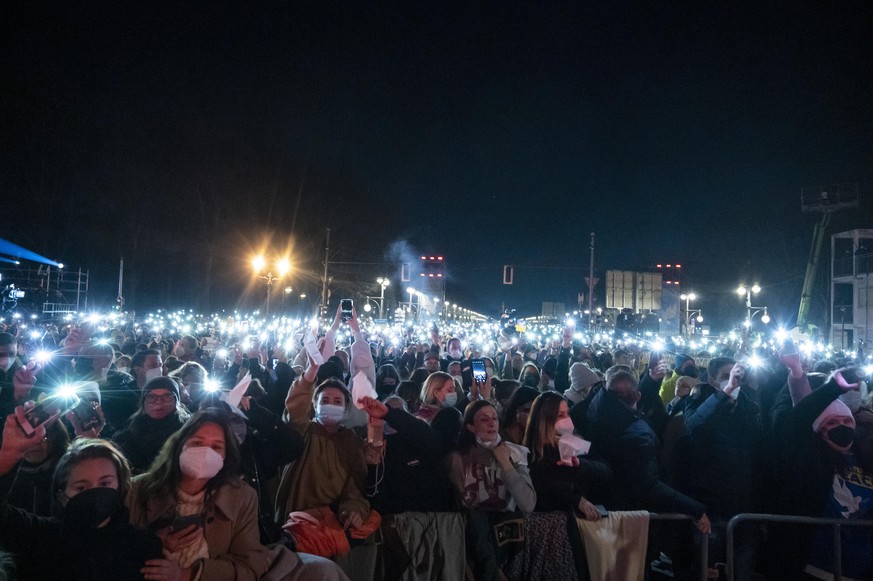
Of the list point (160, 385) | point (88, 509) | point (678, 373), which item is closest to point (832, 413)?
point (678, 373)

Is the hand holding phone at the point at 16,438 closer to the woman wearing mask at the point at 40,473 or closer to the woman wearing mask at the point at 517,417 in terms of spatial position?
the woman wearing mask at the point at 40,473

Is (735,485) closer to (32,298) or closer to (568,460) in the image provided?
(568,460)

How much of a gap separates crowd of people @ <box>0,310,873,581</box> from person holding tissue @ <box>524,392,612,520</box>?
0.01m

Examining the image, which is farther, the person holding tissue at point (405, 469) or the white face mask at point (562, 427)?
the white face mask at point (562, 427)

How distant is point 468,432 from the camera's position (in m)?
4.70

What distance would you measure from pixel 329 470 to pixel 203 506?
3.59 feet

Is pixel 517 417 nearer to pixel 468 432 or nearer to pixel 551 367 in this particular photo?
pixel 468 432

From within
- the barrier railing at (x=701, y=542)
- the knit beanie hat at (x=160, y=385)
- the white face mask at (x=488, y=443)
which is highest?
the knit beanie hat at (x=160, y=385)

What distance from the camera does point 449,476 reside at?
4.58 metres

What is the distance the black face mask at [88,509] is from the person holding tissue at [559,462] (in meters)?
2.99

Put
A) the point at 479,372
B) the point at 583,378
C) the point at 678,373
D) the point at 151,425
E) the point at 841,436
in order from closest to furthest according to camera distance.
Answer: the point at 151,425, the point at 841,436, the point at 479,372, the point at 583,378, the point at 678,373

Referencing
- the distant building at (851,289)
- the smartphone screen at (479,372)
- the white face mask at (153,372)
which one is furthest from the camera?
the distant building at (851,289)

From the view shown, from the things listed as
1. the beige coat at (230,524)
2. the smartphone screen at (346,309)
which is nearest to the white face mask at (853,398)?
the beige coat at (230,524)

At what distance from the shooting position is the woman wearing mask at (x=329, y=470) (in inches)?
167
